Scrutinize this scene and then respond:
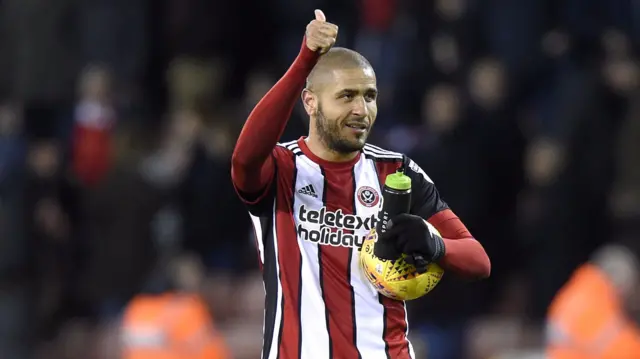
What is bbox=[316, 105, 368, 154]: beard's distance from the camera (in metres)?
5.10

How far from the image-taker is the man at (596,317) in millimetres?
9477

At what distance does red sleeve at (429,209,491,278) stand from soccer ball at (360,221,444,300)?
61 mm

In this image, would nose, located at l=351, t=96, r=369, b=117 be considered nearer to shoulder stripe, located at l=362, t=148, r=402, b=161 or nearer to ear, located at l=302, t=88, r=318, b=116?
ear, located at l=302, t=88, r=318, b=116

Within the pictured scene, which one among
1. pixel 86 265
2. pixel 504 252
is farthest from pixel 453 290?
pixel 86 265

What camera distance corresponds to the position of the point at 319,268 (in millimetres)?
5156

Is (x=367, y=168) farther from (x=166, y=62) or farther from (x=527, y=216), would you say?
(x=166, y=62)

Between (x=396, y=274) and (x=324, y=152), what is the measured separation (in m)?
0.63

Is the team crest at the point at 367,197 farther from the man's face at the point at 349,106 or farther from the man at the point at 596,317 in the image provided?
the man at the point at 596,317

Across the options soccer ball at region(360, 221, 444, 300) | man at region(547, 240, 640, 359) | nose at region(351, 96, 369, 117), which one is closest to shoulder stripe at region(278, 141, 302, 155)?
nose at region(351, 96, 369, 117)

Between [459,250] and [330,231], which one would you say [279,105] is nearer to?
[330,231]

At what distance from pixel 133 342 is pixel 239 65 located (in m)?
3.87

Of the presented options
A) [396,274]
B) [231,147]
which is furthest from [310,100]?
[231,147]

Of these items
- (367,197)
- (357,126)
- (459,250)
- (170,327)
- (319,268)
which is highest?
(357,126)

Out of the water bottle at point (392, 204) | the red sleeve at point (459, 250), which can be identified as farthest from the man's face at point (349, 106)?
the red sleeve at point (459, 250)
